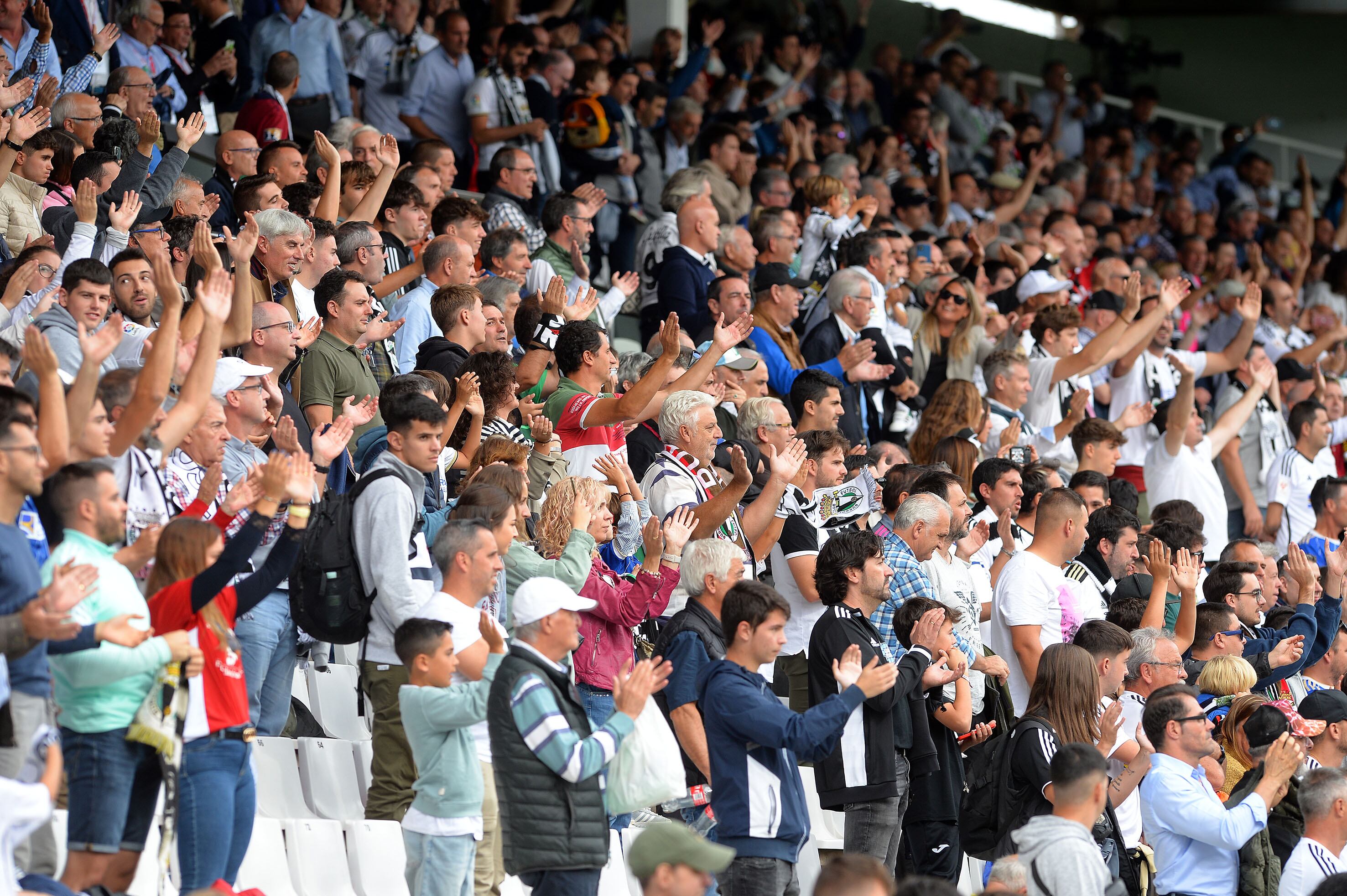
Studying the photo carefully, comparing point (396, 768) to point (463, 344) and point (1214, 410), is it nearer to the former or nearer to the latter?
point (463, 344)

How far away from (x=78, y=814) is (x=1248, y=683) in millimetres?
4452

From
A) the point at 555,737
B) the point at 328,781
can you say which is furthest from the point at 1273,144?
the point at 555,737

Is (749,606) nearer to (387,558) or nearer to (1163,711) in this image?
(387,558)

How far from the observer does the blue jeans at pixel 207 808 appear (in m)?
4.12

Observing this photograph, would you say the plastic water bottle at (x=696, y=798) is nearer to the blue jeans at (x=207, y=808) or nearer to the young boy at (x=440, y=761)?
the young boy at (x=440, y=761)


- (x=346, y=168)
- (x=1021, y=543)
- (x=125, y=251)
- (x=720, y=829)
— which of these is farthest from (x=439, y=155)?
(x=720, y=829)

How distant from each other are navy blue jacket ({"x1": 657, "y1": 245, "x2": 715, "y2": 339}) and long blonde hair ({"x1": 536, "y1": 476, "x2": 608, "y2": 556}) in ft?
10.6

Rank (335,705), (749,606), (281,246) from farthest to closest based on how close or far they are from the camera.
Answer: (281,246) → (335,705) → (749,606)

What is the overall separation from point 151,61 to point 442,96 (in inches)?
76.5

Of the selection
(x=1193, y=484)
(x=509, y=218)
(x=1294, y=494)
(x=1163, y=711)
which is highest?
(x=509, y=218)

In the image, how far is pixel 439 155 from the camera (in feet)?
29.5

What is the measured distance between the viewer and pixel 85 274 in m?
5.55

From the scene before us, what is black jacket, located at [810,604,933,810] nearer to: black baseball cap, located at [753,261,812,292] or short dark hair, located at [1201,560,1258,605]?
short dark hair, located at [1201,560,1258,605]

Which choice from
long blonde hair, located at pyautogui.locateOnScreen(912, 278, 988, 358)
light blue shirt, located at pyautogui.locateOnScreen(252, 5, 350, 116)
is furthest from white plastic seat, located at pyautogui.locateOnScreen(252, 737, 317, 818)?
light blue shirt, located at pyautogui.locateOnScreen(252, 5, 350, 116)
